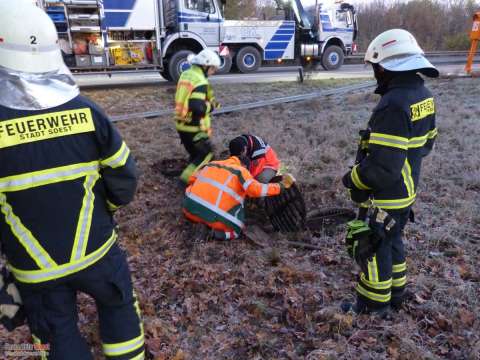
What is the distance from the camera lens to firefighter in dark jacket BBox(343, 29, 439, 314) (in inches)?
92.0

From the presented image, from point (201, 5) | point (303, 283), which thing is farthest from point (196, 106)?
point (201, 5)

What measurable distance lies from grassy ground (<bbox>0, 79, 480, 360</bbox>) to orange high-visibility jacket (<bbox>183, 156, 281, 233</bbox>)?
297 mm

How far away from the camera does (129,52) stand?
1244 cm

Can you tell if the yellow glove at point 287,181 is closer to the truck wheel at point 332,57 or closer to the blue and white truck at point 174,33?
the blue and white truck at point 174,33

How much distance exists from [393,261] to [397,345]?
1.78 feet

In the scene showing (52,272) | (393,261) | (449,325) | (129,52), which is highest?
(129,52)

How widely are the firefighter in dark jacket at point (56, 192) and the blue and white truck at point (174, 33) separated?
36.0 feet

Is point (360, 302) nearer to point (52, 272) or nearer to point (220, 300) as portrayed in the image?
→ point (220, 300)

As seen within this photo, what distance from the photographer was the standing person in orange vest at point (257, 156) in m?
4.44

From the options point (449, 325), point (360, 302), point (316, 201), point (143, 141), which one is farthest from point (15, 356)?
point (143, 141)

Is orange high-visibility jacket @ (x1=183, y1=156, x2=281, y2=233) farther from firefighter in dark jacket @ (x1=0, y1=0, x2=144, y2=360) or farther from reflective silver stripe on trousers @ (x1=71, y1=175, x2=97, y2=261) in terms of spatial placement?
reflective silver stripe on trousers @ (x1=71, y1=175, x2=97, y2=261)

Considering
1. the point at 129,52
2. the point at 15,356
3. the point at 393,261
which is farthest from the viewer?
the point at 129,52

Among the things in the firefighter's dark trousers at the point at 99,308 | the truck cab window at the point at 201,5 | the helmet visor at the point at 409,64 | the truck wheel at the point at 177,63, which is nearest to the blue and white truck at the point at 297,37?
the truck cab window at the point at 201,5

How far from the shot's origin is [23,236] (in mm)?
1705
